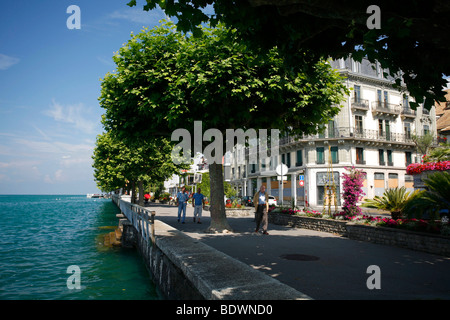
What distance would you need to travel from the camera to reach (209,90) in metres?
10.7

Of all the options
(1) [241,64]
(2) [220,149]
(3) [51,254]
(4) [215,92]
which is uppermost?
(1) [241,64]

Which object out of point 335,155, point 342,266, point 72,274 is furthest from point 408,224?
point 335,155

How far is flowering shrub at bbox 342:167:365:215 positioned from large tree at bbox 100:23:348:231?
110 inches

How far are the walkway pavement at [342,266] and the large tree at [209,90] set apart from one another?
437 cm

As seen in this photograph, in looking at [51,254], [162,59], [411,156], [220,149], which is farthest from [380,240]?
[411,156]

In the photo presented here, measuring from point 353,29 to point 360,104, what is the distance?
3866 centimetres

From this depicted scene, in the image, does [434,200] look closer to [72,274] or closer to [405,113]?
[72,274]

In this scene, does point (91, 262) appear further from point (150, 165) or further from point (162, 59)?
point (150, 165)

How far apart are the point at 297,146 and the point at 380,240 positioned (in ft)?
105

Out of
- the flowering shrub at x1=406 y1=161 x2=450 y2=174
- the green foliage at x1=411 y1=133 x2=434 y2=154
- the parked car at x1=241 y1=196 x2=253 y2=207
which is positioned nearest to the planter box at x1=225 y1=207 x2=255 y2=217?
the flowering shrub at x1=406 y1=161 x2=450 y2=174

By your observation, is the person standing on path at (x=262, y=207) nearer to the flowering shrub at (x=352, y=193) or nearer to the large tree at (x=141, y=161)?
the flowering shrub at (x=352, y=193)

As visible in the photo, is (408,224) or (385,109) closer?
(408,224)
